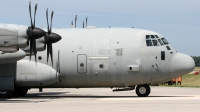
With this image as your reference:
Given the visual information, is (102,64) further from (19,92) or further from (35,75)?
(19,92)

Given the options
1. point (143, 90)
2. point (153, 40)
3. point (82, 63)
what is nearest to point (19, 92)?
point (82, 63)

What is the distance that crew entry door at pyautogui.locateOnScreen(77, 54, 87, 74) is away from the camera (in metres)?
27.5

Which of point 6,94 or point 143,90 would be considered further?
point 143,90

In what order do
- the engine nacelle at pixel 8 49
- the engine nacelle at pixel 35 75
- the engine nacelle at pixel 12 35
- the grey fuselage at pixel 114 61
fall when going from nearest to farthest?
the engine nacelle at pixel 12 35, the engine nacelle at pixel 8 49, the engine nacelle at pixel 35 75, the grey fuselage at pixel 114 61

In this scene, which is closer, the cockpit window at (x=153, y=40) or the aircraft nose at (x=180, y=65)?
the aircraft nose at (x=180, y=65)

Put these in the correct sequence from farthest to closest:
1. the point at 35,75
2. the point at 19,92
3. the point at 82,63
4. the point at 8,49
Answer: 1. the point at 19,92
2. the point at 82,63
3. the point at 35,75
4. the point at 8,49

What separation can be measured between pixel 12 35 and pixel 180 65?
11.5 meters

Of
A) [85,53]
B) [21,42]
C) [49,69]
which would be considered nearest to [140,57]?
[85,53]

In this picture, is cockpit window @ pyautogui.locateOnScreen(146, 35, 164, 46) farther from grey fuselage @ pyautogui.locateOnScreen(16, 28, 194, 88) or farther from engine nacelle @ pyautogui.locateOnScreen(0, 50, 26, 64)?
engine nacelle @ pyautogui.locateOnScreen(0, 50, 26, 64)

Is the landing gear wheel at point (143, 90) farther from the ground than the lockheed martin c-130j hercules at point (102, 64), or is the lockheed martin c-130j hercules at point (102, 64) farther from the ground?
the lockheed martin c-130j hercules at point (102, 64)

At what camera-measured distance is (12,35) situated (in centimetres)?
2289

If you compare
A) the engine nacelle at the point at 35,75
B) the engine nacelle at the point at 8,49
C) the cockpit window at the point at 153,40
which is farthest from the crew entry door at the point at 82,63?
the engine nacelle at the point at 8,49

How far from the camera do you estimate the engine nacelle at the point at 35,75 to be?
2695 cm

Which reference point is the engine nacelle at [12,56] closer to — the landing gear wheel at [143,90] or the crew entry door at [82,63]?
the crew entry door at [82,63]
